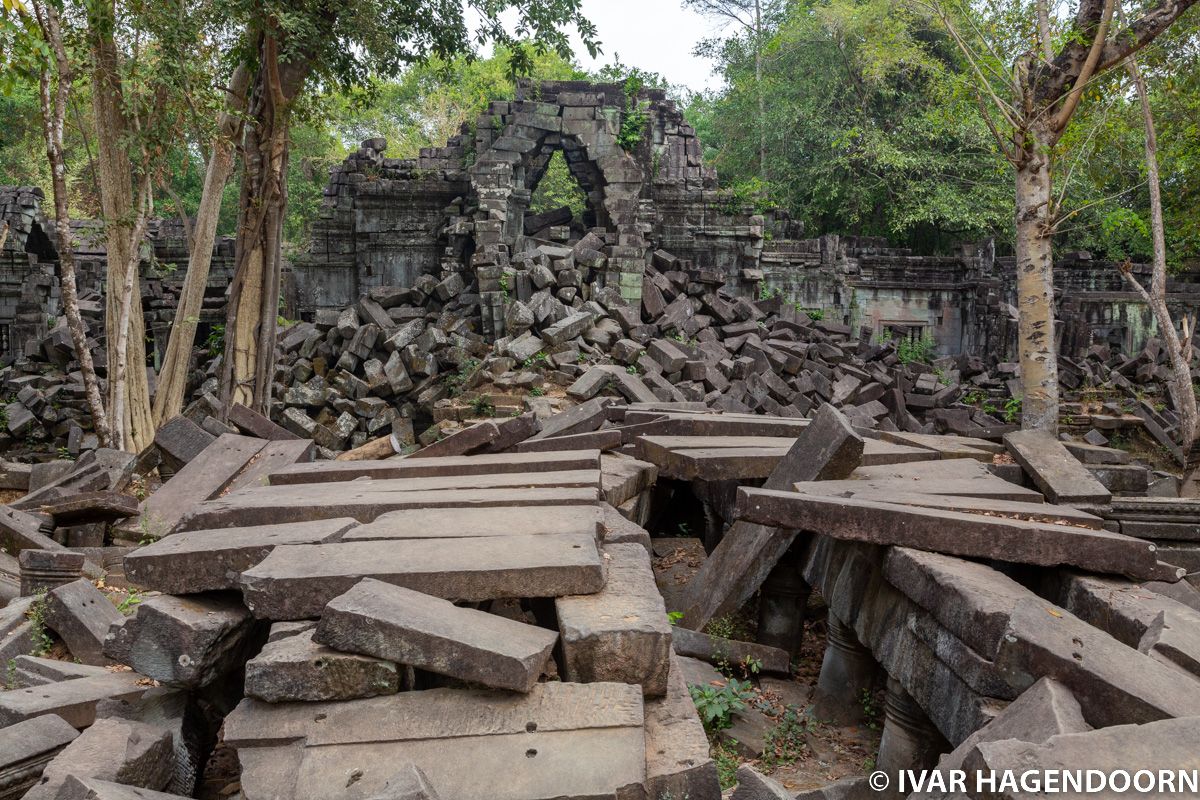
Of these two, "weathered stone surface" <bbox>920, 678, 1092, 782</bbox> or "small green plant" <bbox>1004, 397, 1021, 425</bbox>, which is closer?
"weathered stone surface" <bbox>920, 678, 1092, 782</bbox>

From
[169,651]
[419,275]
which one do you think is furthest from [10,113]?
[169,651]

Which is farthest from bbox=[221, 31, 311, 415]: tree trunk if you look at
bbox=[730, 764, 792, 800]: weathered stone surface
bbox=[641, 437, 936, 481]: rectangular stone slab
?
bbox=[730, 764, 792, 800]: weathered stone surface

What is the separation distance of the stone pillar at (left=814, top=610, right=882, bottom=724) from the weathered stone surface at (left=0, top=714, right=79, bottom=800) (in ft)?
9.96

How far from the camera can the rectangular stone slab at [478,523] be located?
312cm

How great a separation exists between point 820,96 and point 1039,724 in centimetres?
2551

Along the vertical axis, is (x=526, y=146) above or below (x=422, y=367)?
above

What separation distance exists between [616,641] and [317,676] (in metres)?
0.81

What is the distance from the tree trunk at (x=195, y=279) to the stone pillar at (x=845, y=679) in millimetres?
8852

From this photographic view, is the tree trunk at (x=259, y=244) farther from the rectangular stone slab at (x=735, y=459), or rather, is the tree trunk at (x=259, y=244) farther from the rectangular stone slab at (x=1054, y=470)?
the rectangular stone slab at (x=1054, y=470)

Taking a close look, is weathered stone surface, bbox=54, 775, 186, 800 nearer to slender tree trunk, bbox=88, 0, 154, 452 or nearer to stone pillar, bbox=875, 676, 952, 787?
stone pillar, bbox=875, 676, 952, 787

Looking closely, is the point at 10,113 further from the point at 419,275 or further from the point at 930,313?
the point at 930,313

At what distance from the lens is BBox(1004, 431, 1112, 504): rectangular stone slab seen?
14.3 ft

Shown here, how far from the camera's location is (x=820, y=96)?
24938 mm

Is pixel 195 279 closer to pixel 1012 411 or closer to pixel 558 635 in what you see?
pixel 558 635
